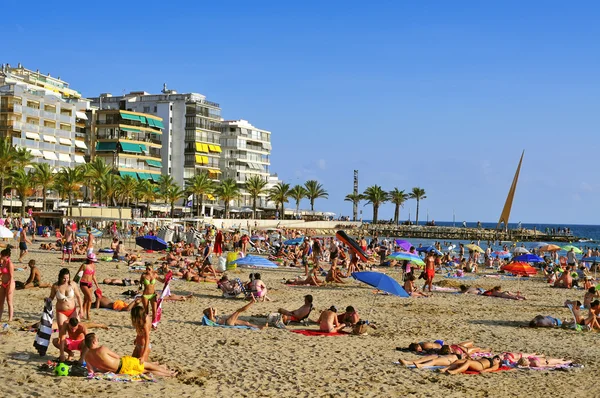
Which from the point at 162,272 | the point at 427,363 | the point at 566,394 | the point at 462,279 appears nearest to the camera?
the point at 566,394

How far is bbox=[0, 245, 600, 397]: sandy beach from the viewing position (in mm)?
9109

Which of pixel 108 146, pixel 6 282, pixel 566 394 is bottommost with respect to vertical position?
pixel 566 394

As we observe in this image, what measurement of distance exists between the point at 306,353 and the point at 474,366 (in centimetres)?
273

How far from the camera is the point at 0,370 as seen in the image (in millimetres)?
9047

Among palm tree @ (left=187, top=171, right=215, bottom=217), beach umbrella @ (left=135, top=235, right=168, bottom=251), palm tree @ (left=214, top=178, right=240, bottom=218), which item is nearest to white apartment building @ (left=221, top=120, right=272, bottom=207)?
palm tree @ (left=214, top=178, right=240, bottom=218)

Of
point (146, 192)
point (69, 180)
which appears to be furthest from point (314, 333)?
point (146, 192)

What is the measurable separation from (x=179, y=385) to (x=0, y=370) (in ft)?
7.65

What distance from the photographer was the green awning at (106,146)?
259ft

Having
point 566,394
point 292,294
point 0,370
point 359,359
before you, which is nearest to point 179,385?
point 0,370

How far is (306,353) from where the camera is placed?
11.6 m

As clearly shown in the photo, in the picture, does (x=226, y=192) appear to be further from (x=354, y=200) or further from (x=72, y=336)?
(x=72, y=336)

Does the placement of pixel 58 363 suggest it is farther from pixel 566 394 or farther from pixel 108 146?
pixel 108 146

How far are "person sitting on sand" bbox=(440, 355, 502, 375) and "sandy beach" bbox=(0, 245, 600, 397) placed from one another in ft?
0.60

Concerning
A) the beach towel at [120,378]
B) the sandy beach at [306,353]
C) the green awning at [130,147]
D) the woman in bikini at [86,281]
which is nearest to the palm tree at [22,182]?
the green awning at [130,147]
